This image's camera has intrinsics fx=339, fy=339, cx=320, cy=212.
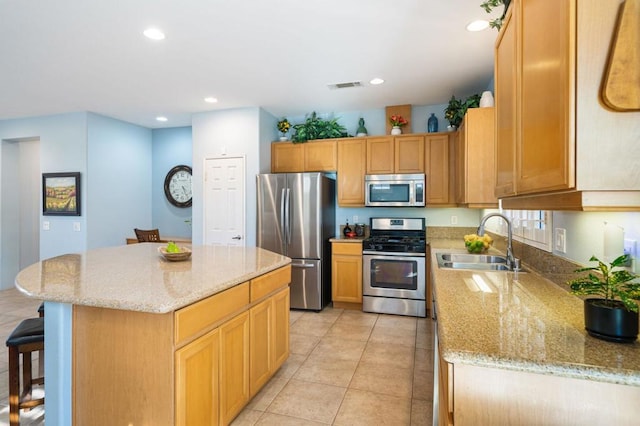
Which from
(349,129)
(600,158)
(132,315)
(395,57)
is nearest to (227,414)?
(132,315)

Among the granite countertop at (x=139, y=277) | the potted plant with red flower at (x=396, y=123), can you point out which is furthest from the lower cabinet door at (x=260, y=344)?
the potted plant with red flower at (x=396, y=123)

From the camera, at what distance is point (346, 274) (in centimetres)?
425

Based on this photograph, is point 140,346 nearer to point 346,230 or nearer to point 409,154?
point 346,230

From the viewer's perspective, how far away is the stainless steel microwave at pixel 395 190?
4176mm

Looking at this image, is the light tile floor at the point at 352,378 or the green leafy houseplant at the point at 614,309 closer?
the green leafy houseplant at the point at 614,309

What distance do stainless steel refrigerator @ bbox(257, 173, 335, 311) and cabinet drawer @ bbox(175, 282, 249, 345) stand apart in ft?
7.15

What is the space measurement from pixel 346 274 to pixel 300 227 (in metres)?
0.83

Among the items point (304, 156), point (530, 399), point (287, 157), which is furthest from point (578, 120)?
point (287, 157)

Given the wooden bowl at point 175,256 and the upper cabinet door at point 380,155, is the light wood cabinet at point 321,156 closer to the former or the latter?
the upper cabinet door at point 380,155

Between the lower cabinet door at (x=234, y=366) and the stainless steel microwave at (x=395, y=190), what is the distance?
8.70 feet

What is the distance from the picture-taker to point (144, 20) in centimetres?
246

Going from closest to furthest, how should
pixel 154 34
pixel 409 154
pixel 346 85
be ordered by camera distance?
pixel 154 34 < pixel 346 85 < pixel 409 154

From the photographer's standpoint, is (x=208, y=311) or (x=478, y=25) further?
(x=478, y=25)

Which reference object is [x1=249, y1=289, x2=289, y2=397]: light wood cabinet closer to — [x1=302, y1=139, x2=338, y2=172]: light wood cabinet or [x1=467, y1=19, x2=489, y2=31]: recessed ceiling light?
[x1=302, y1=139, x2=338, y2=172]: light wood cabinet
